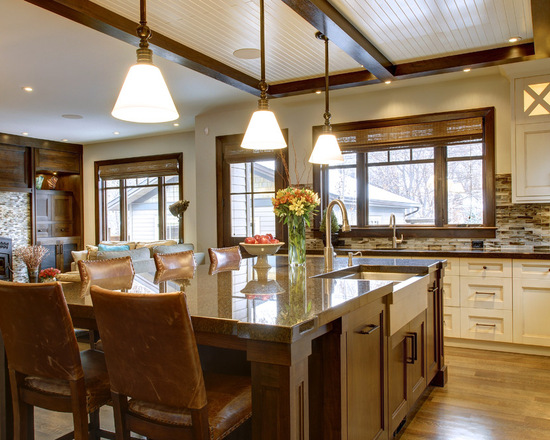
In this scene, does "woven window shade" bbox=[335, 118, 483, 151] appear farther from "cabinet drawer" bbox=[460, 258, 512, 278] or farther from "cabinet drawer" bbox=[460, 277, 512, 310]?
"cabinet drawer" bbox=[460, 277, 512, 310]

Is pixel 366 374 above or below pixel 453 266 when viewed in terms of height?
below

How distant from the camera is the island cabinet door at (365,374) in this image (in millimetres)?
1764

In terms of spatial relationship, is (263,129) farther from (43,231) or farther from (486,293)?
(43,231)

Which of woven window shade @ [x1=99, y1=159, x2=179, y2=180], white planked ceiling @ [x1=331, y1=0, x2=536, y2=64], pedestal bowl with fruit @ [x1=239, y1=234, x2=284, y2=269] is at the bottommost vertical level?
pedestal bowl with fruit @ [x1=239, y1=234, x2=284, y2=269]

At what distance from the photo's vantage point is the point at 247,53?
3973mm

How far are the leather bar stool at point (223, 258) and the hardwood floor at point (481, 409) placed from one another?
3.81 feet

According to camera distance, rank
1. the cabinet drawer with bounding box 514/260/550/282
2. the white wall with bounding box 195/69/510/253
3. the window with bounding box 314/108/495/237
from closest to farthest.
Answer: the cabinet drawer with bounding box 514/260/550/282 < the white wall with bounding box 195/69/510/253 < the window with bounding box 314/108/495/237

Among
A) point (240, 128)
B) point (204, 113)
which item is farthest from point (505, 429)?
point (204, 113)

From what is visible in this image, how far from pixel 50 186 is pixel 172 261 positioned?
274 inches

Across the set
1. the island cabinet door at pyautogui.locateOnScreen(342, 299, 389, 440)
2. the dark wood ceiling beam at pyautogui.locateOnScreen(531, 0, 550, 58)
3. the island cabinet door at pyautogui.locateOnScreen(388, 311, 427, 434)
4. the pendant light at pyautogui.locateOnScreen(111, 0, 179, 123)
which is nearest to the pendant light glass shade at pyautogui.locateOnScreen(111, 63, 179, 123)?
the pendant light at pyautogui.locateOnScreen(111, 0, 179, 123)

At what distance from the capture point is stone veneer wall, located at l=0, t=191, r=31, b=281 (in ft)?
25.5

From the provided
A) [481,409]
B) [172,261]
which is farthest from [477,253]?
[172,261]

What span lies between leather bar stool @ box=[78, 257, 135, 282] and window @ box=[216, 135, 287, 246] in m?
3.62

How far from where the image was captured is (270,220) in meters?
6.14
